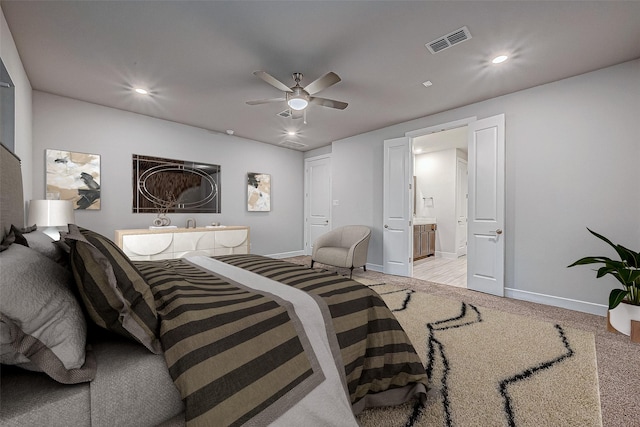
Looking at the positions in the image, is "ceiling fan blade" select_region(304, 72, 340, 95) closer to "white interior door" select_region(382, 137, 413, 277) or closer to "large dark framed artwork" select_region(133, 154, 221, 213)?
"white interior door" select_region(382, 137, 413, 277)

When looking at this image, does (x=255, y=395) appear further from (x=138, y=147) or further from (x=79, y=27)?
(x=138, y=147)

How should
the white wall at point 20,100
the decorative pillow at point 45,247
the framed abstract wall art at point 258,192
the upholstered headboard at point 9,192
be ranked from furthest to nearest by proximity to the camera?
1. the framed abstract wall art at point 258,192
2. the white wall at point 20,100
3. the upholstered headboard at point 9,192
4. the decorative pillow at point 45,247

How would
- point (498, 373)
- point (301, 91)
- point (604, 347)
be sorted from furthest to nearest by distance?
point (301, 91) → point (604, 347) → point (498, 373)

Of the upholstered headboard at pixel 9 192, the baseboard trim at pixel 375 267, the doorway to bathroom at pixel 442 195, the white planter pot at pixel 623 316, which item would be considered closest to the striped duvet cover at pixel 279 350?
the upholstered headboard at pixel 9 192

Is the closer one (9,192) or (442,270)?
(9,192)

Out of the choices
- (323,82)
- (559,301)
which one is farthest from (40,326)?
(559,301)

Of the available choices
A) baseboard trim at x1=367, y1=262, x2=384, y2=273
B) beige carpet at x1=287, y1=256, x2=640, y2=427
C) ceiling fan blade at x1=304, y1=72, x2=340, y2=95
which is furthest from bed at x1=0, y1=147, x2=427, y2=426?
baseboard trim at x1=367, y1=262, x2=384, y2=273

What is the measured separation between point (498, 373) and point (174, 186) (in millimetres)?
4816

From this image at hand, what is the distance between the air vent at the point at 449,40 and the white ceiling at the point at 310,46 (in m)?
0.05

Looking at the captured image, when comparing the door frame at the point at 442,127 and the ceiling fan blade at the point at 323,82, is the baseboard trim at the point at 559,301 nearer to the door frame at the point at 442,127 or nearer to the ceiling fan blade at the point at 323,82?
the door frame at the point at 442,127

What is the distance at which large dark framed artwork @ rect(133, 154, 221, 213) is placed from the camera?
4.12 metres

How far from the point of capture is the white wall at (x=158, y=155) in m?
3.44

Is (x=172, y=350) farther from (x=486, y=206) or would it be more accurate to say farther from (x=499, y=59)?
(x=486, y=206)

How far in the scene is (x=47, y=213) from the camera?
2.66m
